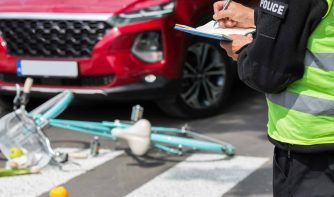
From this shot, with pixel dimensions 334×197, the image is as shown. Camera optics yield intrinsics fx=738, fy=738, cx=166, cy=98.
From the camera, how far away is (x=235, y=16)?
246 centimetres

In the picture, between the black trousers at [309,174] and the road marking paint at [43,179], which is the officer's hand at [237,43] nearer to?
the black trousers at [309,174]

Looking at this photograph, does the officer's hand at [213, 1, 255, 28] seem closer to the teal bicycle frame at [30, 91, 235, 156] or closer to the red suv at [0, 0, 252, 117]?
the teal bicycle frame at [30, 91, 235, 156]

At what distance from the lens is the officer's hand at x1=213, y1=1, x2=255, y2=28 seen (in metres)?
2.45

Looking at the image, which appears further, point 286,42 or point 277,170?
point 277,170

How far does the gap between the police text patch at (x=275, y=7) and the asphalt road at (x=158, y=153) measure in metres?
2.68

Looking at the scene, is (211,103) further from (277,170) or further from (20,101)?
(277,170)

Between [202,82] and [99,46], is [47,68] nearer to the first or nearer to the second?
[99,46]

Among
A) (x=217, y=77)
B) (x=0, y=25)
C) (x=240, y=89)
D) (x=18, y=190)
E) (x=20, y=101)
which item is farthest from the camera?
(x=240, y=89)

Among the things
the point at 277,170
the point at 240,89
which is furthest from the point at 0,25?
the point at 277,170

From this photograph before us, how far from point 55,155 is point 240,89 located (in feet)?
11.2

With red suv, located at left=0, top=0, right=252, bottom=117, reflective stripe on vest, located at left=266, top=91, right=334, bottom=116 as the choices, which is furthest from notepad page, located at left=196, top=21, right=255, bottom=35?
red suv, located at left=0, top=0, right=252, bottom=117

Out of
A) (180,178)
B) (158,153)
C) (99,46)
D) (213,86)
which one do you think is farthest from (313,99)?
(213,86)

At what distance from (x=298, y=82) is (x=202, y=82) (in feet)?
15.0

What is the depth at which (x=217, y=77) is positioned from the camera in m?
7.00
